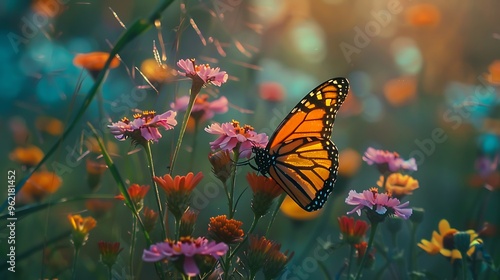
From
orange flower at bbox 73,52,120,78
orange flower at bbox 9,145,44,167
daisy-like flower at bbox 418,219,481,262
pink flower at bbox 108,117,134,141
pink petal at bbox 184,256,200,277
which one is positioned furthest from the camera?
orange flower at bbox 9,145,44,167

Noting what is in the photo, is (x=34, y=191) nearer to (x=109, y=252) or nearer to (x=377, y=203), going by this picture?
(x=109, y=252)

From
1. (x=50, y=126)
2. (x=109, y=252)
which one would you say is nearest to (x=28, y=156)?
(x=50, y=126)

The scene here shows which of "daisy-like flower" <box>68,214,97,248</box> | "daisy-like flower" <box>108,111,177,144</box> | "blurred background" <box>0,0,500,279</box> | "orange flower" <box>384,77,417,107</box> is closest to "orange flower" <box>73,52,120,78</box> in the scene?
"blurred background" <box>0,0,500,279</box>

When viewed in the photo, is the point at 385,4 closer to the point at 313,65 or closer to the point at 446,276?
the point at 313,65

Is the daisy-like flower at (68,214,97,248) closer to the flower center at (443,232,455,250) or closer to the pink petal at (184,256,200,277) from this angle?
the pink petal at (184,256,200,277)

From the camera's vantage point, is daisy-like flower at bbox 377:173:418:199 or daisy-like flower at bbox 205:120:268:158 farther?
daisy-like flower at bbox 377:173:418:199

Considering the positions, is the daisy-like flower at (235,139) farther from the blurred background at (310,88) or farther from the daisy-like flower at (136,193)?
the blurred background at (310,88)

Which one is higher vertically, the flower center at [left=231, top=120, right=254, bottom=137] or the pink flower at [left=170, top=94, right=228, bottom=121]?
the flower center at [left=231, top=120, right=254, bottom=137]
